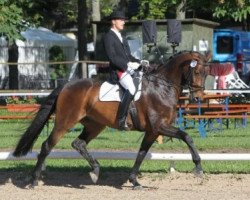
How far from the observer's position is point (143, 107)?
10609 millimetres

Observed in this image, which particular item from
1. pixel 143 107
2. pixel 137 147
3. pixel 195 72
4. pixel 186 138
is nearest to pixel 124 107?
pixel 143 107

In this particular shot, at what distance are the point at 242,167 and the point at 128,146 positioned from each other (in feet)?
12.0

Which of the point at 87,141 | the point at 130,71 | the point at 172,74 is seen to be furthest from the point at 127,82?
the point at 87,141

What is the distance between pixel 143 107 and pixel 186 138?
2.54 ft

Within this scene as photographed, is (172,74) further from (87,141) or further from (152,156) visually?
(87,141)

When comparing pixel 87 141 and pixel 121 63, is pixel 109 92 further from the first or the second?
pixel 87 141

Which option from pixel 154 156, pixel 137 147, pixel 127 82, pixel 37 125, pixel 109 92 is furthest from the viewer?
pixel 137 147

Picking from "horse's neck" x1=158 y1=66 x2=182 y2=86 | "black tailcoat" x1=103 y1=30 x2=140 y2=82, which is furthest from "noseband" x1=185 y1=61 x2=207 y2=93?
"black tailcoat" x1=103 y1=30 x2=140 y2=82

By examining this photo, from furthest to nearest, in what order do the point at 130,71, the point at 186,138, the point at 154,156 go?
the point at 154,156 < the point at 130,71 < the point at 186,138

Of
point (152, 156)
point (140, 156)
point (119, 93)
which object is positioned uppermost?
point (119, 93)

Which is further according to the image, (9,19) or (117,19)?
(9,19)

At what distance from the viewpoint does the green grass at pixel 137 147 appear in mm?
12516

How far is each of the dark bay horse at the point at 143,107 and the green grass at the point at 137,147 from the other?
0.93 metres

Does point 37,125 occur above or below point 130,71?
below
